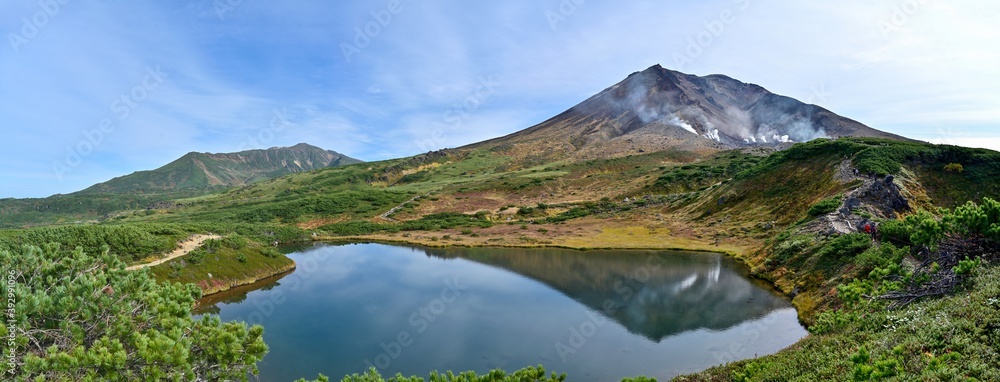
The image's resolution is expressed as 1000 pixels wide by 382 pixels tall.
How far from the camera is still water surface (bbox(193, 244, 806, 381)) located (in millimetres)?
22203

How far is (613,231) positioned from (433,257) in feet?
108

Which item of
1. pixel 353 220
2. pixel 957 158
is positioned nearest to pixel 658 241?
pixel 957 158

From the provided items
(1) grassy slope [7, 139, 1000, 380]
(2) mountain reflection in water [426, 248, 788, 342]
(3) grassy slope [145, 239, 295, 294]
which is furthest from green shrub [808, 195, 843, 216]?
(3) grassy slope [145, 239, 295, 294]

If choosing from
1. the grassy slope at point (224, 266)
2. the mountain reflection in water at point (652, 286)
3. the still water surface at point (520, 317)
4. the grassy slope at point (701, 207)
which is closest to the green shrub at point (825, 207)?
the grassy slope at point (701, 207)

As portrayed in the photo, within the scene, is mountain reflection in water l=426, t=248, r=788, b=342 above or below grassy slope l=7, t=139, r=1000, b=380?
below

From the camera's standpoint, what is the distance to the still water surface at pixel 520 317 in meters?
22.2

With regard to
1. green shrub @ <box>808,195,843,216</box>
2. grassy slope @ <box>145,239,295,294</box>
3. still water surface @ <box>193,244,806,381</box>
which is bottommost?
still water surface @ <box>193,244,806,381</box>

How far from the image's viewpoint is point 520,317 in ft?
97.2

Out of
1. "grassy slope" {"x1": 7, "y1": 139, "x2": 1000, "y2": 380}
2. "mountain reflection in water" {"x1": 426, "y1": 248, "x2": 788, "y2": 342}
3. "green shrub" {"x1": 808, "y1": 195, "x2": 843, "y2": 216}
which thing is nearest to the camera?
"mountain reflection in water" {"x1": 426, "y1": 248, "x2": 788, "y2": 342}

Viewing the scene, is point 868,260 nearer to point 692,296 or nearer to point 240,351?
point 692,296

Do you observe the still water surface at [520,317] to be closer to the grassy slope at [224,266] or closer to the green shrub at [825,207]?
the grassy slope at [224,266]

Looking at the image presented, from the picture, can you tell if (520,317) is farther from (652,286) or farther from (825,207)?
(825,207)

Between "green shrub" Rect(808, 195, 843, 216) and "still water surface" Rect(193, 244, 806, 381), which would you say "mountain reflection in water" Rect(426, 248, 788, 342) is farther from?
"green shrub" Rect(808, 195, 843, 216)

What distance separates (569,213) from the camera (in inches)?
3752
